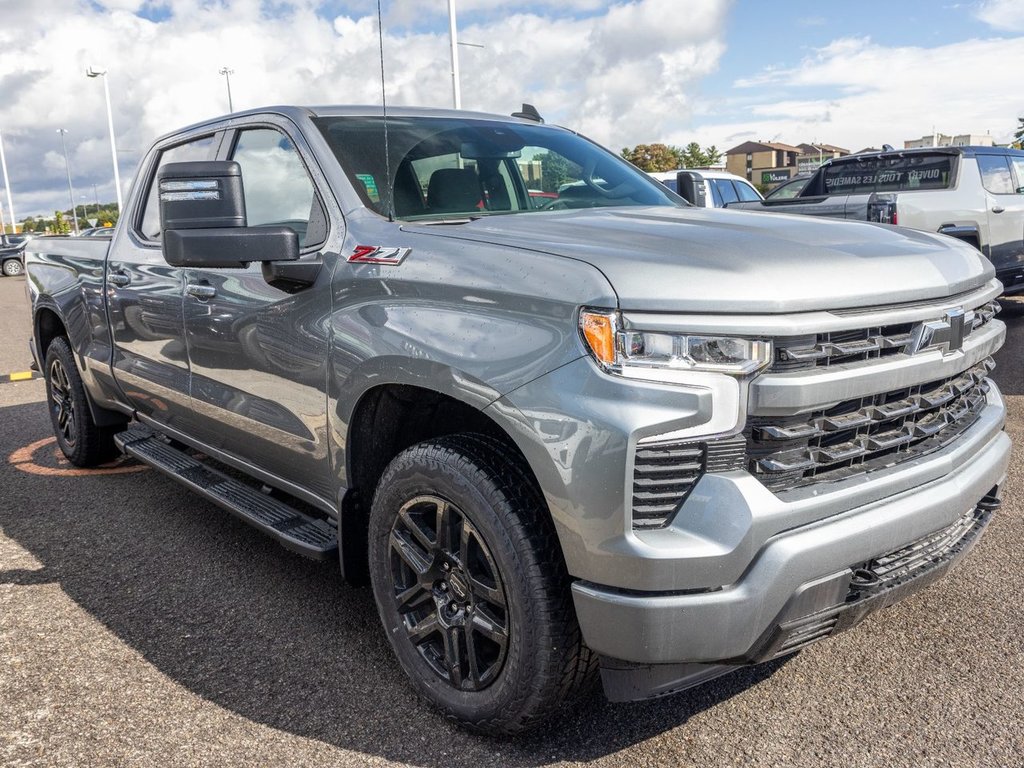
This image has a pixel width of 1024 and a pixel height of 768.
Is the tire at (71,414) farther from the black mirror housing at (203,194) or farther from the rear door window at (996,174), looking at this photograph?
the rear door window at (996,174)

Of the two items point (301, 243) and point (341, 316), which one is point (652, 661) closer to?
point (341, 316)

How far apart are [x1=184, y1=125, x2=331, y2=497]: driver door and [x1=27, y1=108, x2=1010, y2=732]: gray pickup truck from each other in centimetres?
1

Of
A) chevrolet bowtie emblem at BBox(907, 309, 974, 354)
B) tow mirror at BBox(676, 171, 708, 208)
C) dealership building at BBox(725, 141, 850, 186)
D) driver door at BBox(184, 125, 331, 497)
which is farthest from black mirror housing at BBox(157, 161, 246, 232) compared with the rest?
dealership building at BBox(725, 141, 850, 186)

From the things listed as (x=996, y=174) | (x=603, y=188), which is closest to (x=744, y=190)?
(x=996, y=174)

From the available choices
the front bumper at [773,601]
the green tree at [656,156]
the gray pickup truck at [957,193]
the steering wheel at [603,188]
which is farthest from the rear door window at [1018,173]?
the green tree at [656,156]

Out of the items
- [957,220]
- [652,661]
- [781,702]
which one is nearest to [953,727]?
[781,702]

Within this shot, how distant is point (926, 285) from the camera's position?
240cm

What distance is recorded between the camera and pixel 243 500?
358 cm

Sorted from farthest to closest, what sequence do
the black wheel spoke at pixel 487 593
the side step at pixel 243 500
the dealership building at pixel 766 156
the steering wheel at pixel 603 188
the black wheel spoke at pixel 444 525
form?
the dealership building at pixel 766 156 → the steering wheel at pixel 603 188 → the side step at pixel 243 500 → the black wheel spoke at pixel 444 525 → the black wheel spoke at pixel 487 593

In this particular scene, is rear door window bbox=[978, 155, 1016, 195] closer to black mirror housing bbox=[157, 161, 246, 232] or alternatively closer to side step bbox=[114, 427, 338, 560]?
side step bbox=[114, 427, 338, 560]

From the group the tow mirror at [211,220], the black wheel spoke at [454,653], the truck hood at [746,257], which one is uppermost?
the tow mirror at [211,220]

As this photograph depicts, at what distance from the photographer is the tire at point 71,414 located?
5.20 m

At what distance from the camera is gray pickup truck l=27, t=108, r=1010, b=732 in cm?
206

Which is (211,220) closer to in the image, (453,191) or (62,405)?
(453,191)
